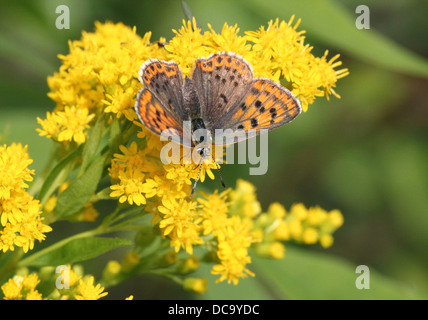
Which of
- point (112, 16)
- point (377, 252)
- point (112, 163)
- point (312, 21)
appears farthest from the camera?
point (377, 252)

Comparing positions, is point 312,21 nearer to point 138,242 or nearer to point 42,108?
point 138,242

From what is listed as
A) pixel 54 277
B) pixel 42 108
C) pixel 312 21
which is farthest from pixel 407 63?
pixel 42 108

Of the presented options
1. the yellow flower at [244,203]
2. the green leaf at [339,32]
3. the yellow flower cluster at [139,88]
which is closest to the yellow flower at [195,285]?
the yellow flower cluster at [139,88]

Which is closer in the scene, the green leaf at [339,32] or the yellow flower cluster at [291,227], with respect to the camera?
the green leaf at [339,32]

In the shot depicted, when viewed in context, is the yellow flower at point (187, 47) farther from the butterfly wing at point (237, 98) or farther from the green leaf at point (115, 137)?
the green leaf at point (115, 137)

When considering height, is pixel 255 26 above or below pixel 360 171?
above

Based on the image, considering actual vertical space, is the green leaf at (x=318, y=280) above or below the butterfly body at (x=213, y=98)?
below

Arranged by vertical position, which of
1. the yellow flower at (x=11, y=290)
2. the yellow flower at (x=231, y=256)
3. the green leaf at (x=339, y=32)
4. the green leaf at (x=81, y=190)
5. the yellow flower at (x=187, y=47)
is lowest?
the yellow flower at (x=11, y=290)

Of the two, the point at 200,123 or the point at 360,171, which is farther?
the point at 360,171
